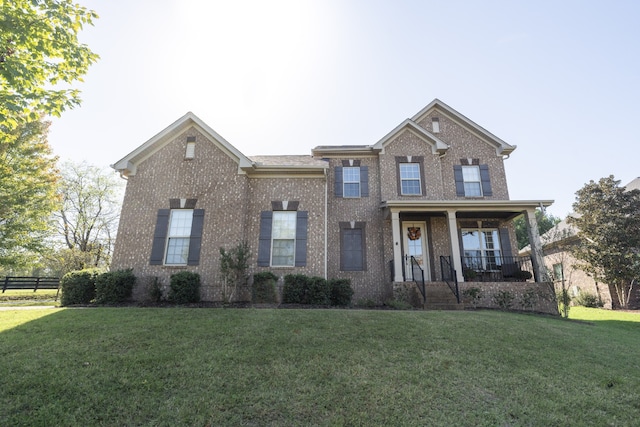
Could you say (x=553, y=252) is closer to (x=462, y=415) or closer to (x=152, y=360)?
(x=462, y=415)

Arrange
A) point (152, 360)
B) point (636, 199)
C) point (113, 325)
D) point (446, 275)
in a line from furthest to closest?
1. point (636, 199)
2. point (446, 275)
3. point (113, 325)
4. point (152, 360)

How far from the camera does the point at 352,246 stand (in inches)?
472

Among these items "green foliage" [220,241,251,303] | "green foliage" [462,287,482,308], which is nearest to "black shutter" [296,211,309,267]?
"green foliage" [220,241,251,303]

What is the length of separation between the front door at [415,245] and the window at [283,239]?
4.44 m

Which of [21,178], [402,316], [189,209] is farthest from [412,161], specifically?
[21,178]

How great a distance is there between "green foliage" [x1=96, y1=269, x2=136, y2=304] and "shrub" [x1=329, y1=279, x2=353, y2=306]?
21.3 feet

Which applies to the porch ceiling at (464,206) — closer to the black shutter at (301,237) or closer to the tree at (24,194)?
the black shutter at (301,237)

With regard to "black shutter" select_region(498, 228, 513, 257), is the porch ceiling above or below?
above

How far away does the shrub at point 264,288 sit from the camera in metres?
9.45

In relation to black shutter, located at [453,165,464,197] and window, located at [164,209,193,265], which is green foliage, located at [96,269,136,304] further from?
black shutter, located at [453,165,464,197]

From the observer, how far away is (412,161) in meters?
13.0

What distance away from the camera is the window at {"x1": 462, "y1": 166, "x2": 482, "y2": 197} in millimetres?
13180

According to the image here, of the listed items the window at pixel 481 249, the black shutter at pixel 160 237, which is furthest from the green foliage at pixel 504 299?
the black shutter at pixel 160 237

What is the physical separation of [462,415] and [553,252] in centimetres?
2060
